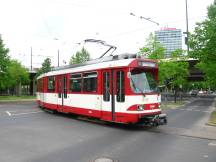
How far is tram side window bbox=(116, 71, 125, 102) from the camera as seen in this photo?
42.7 ft

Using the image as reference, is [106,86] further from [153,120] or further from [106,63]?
[153,120]

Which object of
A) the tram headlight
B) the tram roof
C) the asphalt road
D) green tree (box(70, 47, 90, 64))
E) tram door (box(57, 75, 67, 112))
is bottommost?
the asphalt road

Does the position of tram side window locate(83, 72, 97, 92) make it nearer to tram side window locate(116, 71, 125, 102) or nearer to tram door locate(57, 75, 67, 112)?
tram side window locate(116, 71, 125, 102)

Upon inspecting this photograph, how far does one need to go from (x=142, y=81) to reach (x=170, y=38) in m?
27.6

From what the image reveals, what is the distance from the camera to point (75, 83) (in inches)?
669

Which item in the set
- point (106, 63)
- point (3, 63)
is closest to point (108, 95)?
point (106, 63)

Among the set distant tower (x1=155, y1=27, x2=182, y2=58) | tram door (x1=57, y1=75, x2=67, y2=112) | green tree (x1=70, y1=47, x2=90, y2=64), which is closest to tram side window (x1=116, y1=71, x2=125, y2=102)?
tram door (x1=57, y1=75, x2=67, y2=112)

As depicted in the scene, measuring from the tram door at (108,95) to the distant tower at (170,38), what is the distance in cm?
2126

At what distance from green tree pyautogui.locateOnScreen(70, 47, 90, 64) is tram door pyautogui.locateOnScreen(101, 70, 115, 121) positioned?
40.7 metres

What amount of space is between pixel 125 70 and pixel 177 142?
3.87 m

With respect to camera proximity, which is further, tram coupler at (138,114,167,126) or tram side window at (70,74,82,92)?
tram side window at (70,74,82,92)

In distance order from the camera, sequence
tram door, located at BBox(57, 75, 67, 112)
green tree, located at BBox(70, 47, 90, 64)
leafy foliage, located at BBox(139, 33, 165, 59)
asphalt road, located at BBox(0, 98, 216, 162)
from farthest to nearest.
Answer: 1. green tree, located at BBox(70, 47, 90, 64)
2. leafy foliage, located at BBox(139, 33, 165, 59)
3. tram door, located at BBox(57, 75, 67, 112)
4. asphalt road, located at BBox(0, 98, 216, 162)

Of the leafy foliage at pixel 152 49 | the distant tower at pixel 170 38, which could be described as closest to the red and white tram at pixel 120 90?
the leafy foliage at pixel 152 49

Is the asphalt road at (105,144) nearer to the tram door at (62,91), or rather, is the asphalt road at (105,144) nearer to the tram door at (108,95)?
the tram door at (108,95)
